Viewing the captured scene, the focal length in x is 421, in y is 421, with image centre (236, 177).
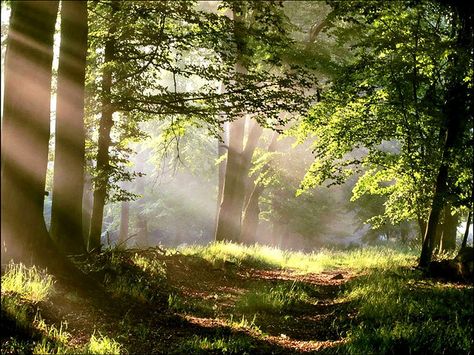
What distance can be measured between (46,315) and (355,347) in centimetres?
361

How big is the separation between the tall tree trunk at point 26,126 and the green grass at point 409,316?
4.39m

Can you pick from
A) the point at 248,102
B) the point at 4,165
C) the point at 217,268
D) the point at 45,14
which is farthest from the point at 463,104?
the point at 4,165

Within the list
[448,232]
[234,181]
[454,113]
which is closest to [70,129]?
[454,113]

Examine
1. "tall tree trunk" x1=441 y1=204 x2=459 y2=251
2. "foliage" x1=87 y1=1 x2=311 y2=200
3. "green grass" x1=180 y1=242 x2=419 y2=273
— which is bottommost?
"green grass" x1=180 y1=242 x2=419 y2=273

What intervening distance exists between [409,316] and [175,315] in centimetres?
348

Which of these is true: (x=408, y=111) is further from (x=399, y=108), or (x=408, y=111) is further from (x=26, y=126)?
(x=26, y=126)

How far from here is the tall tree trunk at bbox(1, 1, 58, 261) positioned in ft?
17.4

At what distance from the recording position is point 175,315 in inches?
249

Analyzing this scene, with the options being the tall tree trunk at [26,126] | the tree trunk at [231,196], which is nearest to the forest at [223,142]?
the tall tree trunk at [26,126]

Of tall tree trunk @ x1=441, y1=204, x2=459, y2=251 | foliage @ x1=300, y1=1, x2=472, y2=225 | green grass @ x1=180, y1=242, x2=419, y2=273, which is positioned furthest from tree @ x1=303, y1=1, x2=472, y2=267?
tall tree trunk @ x1=441, y1=204, x2=459, y2=251

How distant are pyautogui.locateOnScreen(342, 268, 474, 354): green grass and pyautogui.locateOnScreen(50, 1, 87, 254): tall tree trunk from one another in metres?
5.12

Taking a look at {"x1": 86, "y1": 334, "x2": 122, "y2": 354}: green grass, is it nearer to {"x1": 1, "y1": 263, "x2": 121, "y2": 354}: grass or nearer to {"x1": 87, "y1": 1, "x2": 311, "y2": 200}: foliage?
{"x1": 1, "y1": 263, "x2": 121, "y2": 354}: grass

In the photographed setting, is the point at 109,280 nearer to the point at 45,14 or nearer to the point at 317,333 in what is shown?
the point at 317,333

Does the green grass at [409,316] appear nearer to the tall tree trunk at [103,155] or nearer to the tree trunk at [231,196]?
the tall tree trunk at [103,155]
